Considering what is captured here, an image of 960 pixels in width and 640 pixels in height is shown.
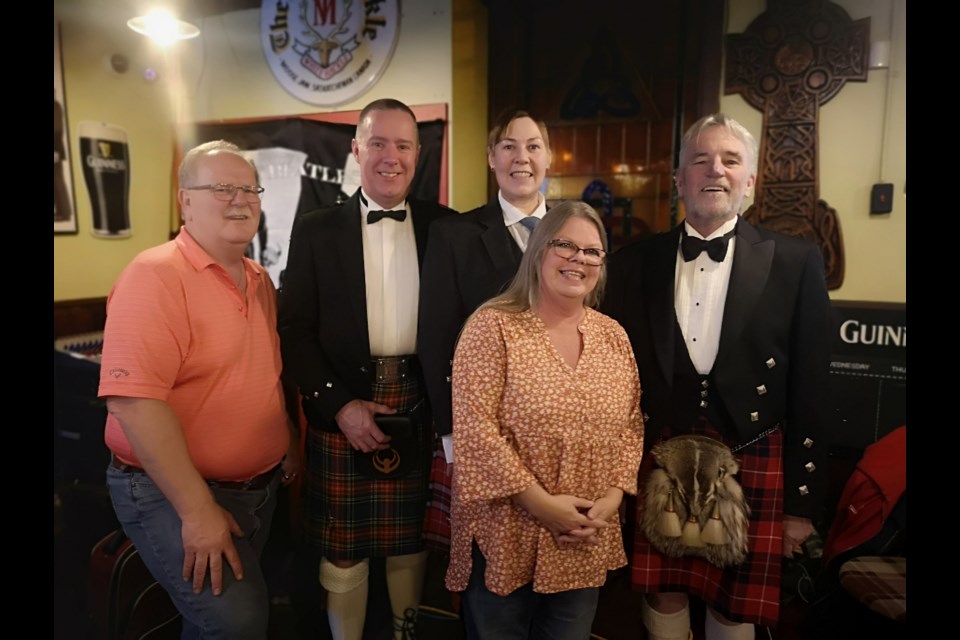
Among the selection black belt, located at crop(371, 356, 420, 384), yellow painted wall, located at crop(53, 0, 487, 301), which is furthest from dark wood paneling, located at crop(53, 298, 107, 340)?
black belt, located at crop(371, 356, 420, 384)

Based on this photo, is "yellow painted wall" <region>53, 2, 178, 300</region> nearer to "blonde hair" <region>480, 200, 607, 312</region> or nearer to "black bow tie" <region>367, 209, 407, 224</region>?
"black bow tie" <region>367, 209, 407, 224</region>

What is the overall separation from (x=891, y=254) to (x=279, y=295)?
186cm

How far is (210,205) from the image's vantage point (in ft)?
4.83

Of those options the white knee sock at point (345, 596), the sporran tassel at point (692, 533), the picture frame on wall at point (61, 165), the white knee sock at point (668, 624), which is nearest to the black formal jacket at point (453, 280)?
the white knee sock at point (345, 596)

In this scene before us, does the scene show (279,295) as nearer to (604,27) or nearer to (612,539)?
(612,539)

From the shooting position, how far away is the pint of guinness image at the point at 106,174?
2188mm

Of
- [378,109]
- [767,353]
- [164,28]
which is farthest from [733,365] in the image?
[164,28]

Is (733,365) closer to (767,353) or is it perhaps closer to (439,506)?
(767,353)

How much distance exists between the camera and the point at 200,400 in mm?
1445

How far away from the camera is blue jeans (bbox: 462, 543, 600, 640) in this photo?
141 centimetres

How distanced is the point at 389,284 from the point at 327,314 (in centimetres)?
20

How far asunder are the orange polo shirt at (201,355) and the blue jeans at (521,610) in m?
0.65
